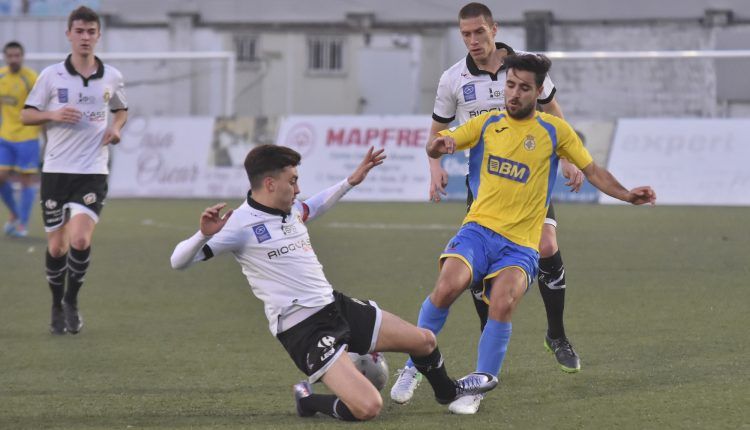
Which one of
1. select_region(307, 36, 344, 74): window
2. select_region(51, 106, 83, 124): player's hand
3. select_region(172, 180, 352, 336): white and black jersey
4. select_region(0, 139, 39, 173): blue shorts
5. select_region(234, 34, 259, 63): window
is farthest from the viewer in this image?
select_region(234, 34, 259, 63): window

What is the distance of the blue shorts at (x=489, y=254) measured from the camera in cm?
655

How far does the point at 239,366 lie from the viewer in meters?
7.66

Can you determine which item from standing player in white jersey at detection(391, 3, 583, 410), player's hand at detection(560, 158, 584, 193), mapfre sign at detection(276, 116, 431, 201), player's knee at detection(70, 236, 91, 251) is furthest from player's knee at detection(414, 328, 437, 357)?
mapfre sign at detection(276, 116, 431, 201)

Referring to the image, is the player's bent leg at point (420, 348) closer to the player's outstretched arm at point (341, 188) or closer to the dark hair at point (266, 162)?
the player's outstretched arm at point (341, 188)

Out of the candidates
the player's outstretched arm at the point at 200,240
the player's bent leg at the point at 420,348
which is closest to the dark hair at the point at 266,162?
the player's outstretched arm at the point at 200,240

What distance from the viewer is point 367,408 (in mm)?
6074

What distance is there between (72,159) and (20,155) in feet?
21.6

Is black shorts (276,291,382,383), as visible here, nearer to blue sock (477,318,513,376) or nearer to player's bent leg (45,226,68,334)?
blue sock (477,318,513,376)

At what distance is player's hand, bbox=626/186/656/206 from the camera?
6.42m

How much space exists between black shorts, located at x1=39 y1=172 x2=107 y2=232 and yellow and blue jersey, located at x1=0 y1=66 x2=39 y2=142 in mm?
6362

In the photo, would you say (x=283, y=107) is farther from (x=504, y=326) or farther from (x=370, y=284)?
(x=504, y=326)

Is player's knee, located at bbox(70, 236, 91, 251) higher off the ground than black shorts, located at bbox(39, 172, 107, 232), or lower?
lower

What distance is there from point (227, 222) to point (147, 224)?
446 inches

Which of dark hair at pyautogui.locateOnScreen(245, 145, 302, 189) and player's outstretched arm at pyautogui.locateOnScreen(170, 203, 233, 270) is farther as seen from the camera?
dark hair at pyautogui.locateOnScreen(245, 145, 302, 189)
